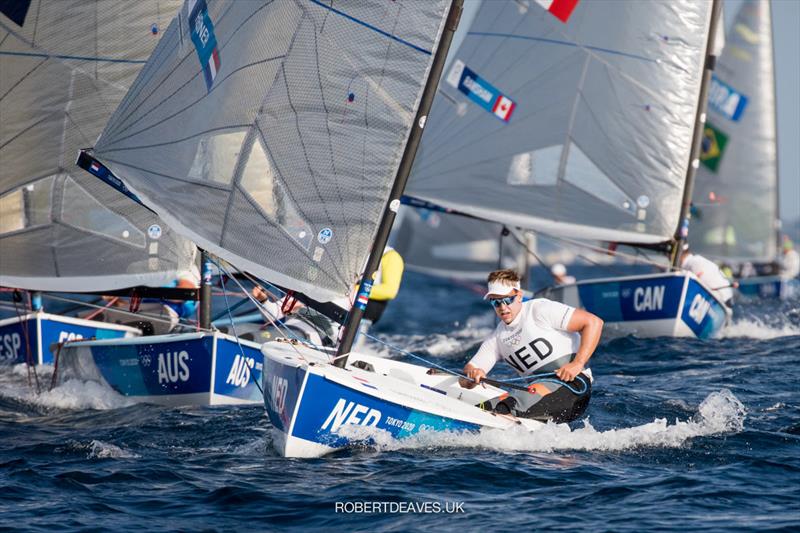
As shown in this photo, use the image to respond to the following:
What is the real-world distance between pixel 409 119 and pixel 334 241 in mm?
1074

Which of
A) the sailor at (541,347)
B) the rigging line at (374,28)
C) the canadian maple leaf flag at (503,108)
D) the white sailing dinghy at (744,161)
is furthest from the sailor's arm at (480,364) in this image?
the white sailing dinghy at (744,161)

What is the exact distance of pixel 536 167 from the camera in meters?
17.4

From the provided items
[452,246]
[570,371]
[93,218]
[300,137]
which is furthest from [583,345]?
[452,246]

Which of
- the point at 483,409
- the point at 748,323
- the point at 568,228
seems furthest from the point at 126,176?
the point at 748,323

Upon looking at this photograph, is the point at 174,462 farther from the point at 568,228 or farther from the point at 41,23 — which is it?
the point at 568,228

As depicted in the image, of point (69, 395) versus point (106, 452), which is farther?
point (69, 395)

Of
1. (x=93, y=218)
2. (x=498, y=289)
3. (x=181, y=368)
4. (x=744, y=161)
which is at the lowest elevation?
(x=181, y=368)

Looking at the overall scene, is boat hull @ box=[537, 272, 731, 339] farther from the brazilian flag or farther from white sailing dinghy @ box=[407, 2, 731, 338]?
the brazilian flag

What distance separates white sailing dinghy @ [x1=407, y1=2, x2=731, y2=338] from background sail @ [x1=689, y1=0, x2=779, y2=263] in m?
10.5

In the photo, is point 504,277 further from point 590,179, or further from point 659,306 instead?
point 590,179

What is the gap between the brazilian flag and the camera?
2738cm

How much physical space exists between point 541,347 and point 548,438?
830mm

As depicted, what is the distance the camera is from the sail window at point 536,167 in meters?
17.3

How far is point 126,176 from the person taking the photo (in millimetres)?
9539
